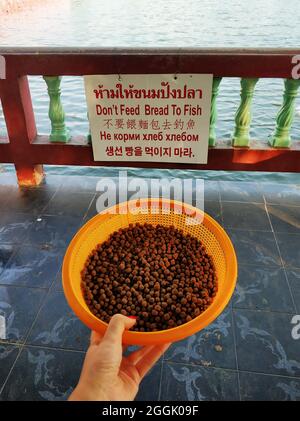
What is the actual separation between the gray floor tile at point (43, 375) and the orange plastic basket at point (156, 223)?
36cm

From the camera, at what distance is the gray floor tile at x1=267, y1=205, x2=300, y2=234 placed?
7.92 feet

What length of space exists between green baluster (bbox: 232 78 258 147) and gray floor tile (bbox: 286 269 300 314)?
1.08m

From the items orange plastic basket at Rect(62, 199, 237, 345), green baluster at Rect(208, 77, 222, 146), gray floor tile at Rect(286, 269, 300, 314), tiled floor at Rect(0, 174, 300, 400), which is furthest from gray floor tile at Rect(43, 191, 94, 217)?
gray floor tile at Rect(286, 269, 300, 314)

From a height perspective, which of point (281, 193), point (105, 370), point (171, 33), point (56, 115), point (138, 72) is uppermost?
point (138, 72)

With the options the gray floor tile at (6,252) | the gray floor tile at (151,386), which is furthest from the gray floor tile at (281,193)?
the gray floor tile at (6,252)

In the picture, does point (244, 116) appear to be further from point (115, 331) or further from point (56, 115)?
point (115, 331)

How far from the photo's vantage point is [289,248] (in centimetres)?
223

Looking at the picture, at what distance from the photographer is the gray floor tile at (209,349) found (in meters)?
1.58

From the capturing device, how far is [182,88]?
2289mm

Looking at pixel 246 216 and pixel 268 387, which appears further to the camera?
pixel 246 216

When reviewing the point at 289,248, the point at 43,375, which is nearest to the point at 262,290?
the point at 289,248

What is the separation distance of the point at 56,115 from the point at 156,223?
1350mm
